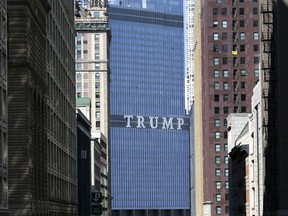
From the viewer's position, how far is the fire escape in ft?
382

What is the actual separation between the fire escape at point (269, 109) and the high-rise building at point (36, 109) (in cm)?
2241

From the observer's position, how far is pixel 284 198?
110250 millimetres

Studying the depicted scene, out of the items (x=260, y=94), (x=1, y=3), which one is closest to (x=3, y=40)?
(x=1, y=3)

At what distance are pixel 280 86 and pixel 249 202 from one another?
4584 cm

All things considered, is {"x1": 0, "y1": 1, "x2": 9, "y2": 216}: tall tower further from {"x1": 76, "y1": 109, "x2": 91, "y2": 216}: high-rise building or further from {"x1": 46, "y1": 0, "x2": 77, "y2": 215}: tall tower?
{"x1": 76, "y1": 109, "x2": 91, "y2": 216}: high-rise building

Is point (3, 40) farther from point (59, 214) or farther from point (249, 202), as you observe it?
point (249, 202)

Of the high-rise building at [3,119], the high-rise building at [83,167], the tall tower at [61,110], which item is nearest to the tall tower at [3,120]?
the high-rise building at [3,119]

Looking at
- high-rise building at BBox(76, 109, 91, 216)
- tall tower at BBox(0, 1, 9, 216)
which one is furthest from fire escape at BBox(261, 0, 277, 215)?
tall tower at BBox(0, 1, 9, 216)

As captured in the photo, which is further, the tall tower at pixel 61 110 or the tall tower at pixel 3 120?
the tall tower at pixel 61 110

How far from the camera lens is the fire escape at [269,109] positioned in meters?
116

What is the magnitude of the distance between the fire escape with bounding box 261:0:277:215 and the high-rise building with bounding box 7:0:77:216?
882 inches

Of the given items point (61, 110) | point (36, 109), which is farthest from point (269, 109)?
point (36, 109)

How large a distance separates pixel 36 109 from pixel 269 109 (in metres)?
40.2

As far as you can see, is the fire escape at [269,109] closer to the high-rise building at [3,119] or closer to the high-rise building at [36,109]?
the high-rise building at [36,109]
